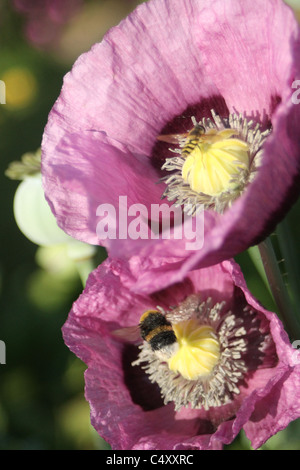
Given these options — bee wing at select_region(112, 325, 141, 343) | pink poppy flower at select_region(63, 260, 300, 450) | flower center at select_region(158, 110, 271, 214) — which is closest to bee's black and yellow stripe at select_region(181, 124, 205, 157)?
flower center at select_region(158, 110, 271, 214)

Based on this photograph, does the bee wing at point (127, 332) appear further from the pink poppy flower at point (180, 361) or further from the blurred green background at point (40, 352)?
the blurred green background at point (40, 352)

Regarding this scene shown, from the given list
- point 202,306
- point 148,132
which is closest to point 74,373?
point 202,306

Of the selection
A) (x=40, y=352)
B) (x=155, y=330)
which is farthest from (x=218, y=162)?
(x=40, y=352)

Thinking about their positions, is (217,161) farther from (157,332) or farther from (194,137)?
(157,332)

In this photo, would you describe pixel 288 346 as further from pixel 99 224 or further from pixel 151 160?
pixel 151 160

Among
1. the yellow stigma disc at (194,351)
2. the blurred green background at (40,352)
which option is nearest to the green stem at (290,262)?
the blurred green background at (40,352)

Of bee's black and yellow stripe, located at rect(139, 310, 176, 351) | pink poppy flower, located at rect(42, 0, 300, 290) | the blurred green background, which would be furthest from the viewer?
the blurred green background

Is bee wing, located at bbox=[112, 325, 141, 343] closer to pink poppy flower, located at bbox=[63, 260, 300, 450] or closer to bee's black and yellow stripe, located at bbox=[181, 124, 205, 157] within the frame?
pink poppy flower, located at bbox=[63, 260, 300, 450]

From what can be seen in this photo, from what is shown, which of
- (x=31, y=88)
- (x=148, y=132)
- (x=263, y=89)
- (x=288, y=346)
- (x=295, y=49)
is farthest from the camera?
(x=31, y=88)
